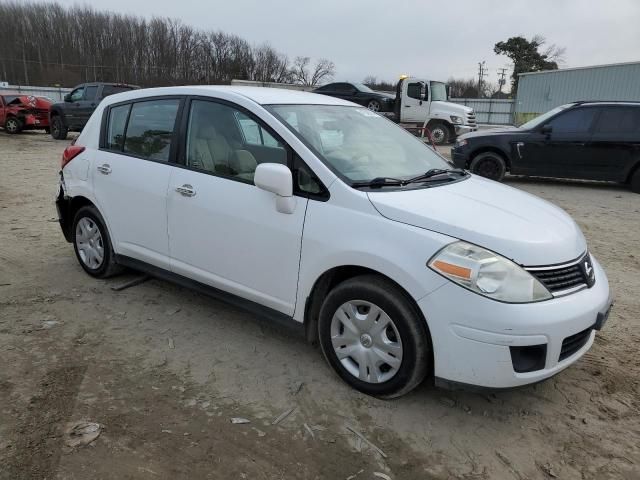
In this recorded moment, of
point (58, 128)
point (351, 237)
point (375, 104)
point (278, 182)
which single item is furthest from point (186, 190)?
point (375, 104)

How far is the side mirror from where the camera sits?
2.98 m

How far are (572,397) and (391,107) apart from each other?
61.7 ft

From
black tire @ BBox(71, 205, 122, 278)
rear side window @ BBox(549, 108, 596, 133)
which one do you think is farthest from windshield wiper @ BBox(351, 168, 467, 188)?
rear side window @ BBox(549, 108, 596, 133)

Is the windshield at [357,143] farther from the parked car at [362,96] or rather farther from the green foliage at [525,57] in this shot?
the green foliage at [525,57]

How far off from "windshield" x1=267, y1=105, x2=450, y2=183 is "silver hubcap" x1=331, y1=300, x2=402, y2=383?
78 cm

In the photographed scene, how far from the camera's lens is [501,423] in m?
2.83

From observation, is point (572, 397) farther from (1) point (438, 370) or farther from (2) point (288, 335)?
(2) point (288, 335)

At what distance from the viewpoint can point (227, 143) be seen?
3559 mm

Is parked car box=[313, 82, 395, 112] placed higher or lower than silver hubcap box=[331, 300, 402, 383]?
higher

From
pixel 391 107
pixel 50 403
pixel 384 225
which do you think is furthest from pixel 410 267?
pixel 391 107

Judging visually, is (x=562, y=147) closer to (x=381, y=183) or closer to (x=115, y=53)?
(x=381, y=183)

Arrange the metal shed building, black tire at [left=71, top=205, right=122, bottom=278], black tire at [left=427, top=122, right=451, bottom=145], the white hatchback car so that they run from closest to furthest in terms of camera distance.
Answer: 1. the white hatchback car
2. black tire at [left=71, top=205, right=122, bottom=278]
3. black tire at [left=427, top=122, right=451, bottom=145]
4. the metal shed building

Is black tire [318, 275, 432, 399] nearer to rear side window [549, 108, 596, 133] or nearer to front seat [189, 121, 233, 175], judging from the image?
front seat [189, 121, 233, 175]

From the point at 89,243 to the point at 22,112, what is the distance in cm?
1754
